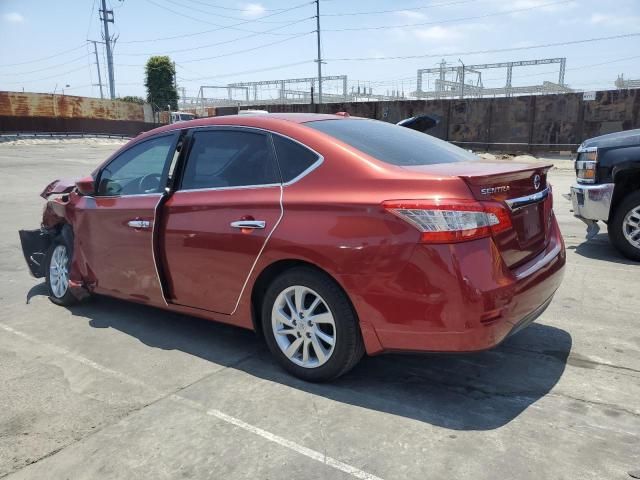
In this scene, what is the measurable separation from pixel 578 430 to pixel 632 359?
1148 millimetres

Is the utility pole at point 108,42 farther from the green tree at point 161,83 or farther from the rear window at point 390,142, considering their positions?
the rear window at point 390,142

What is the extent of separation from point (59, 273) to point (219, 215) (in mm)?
2466

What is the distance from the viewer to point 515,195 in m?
3.19

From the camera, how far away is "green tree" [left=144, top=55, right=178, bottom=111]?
197 feet

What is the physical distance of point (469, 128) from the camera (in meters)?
28.3

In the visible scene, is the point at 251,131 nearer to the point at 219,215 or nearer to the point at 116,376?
the point at 219,215

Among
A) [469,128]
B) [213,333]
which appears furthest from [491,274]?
[469,128]

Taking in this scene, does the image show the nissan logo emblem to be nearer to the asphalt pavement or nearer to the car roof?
the asphalt pavement

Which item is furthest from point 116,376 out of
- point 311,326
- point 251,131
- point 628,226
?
point 628,226

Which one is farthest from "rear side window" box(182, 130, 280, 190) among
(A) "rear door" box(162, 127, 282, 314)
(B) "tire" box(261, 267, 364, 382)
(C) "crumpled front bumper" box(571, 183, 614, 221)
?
(C) "crumpled front bumper" box(571, 183, 614, 221)

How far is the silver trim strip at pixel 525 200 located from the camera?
3123mm

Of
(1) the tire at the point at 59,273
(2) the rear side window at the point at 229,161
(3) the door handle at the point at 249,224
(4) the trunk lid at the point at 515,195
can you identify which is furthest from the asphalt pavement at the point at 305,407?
(2) the rear side window at the point at 229,161

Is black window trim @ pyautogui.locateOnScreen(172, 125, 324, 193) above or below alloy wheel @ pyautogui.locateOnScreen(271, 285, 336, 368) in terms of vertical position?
above

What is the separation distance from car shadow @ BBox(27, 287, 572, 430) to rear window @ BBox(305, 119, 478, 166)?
1.27 m
